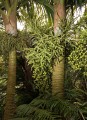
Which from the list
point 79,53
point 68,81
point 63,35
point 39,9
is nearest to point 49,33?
point 63,35

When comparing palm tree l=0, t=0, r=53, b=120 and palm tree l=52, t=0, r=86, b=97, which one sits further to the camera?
palm tree l=0, t=0, r=53, b=120

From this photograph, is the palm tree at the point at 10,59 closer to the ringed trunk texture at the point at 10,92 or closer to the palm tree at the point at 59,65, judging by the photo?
the ringed trunk texture at the point at 10,92

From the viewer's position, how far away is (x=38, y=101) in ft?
18.2

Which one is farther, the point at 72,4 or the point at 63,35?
the point at 72,4

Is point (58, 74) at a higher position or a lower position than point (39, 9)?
lower

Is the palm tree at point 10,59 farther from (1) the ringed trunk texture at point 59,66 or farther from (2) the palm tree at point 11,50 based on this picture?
(1) the ringed trunk texture at point 59,66

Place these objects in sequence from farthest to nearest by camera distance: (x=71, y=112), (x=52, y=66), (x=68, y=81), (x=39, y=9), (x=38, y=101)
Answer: (x=68, y=81) < (x=39, y=9) < (x=52, y=66) < (x=38, y=101) < (x=71, y=112)

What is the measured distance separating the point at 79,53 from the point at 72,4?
1579mm

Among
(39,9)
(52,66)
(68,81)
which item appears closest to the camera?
(52,66)

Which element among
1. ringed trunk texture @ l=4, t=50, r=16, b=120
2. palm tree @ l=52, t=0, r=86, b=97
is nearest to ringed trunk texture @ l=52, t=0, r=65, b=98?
palm tree @ l=52, t=0, r=86, b=97

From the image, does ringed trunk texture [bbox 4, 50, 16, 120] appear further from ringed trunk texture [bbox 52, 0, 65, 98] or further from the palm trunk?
ringed trunk texture [bbox 52, 0, 65, 98]

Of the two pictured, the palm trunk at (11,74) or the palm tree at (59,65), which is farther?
the palm trunk at (11,74)

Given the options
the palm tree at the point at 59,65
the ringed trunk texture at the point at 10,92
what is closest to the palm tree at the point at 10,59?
the ringed trunk texture at the point at 10,92

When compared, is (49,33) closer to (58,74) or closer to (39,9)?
(58,74)
